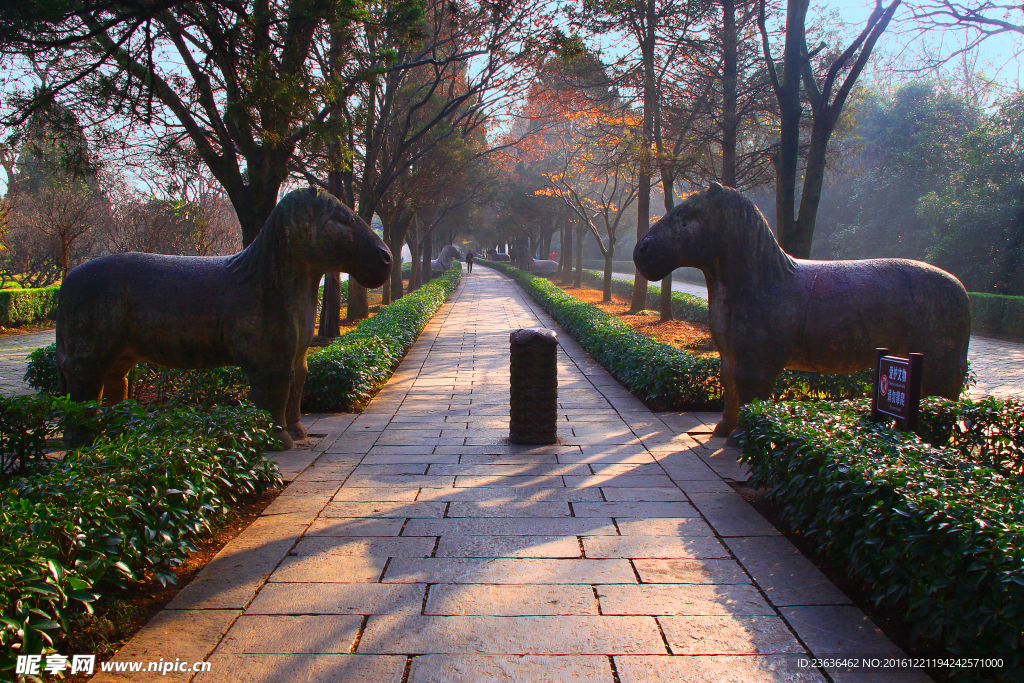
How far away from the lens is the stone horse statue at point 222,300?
16.9ft

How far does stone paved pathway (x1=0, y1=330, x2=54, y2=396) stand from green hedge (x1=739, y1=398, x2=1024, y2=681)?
9.62 m

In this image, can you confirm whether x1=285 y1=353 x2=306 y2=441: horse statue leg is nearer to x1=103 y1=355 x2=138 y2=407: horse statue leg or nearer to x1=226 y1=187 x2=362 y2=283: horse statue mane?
x1=226 y1=187 x2=362 y2=283: horse statue mane

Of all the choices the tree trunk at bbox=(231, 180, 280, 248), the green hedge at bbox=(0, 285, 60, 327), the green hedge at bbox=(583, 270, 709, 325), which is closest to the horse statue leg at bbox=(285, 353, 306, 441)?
the tree trunk at bbox=(231, 180, 280, 248)

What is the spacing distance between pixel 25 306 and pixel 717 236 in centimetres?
2047

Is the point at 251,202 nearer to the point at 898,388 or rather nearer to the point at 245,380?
the point at 245,380

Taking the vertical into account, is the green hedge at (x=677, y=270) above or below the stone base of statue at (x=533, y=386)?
above

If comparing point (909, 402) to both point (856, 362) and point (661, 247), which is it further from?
point (661, 247)

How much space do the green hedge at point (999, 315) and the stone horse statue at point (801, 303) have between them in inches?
542

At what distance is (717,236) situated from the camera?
18.2ft

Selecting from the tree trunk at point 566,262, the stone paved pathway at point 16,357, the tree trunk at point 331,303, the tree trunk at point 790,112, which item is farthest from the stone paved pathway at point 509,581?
the tree trunk at point 566,262

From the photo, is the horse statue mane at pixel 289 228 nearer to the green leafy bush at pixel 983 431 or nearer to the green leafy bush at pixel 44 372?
the green leafy bush at pixel 44 372

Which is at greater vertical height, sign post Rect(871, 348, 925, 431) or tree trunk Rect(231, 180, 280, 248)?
tree trunk Rect(231, 180, 280, 248)

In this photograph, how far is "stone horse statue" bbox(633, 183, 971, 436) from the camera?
5.42 m

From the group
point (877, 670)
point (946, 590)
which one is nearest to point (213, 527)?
point (877, 670)
